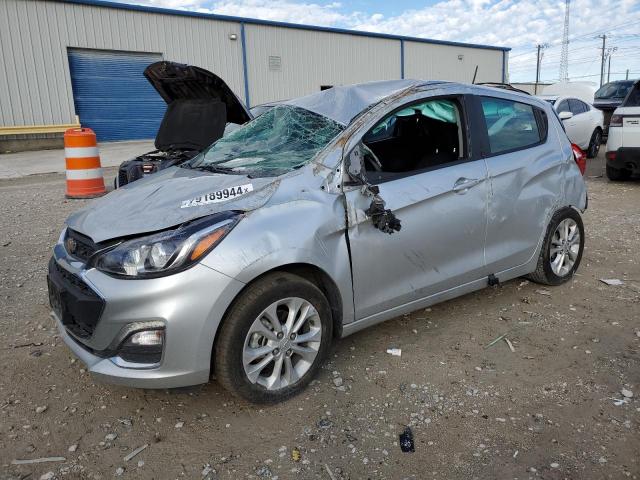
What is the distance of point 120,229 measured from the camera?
2.72 metres

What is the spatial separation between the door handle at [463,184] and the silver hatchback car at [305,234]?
1 cm

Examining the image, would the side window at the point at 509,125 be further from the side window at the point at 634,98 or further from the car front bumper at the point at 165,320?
the side window at the point at 634,98

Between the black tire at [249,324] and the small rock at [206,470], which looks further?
the black tire at [249,324]

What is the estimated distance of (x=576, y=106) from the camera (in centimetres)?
1258

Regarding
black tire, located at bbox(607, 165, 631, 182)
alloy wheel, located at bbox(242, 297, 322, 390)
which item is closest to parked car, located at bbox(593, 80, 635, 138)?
black tire, located at bbox(607, 165, 631, 182)

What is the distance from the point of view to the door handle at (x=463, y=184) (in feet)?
11.4

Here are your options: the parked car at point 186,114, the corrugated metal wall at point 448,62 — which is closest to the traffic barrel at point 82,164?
the parked car at point 186,114

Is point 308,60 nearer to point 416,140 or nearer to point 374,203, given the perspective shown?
point 416,140

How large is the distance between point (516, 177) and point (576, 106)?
33.5ft

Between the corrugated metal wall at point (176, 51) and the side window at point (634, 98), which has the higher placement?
the corrugated metal wall at point (176, 51)

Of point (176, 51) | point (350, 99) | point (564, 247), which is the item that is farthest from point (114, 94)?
point (564, 247)

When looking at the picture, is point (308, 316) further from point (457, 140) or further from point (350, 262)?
point (457, 140)

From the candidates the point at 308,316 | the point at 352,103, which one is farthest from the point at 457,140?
the point at 308,316

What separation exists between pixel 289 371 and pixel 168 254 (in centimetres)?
93
